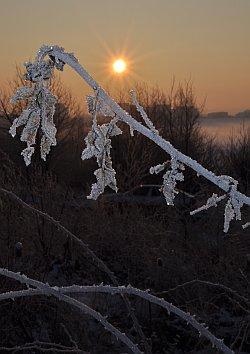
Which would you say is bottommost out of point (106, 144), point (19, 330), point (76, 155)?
point (19, 330)

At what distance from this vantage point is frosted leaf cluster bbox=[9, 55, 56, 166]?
85cm

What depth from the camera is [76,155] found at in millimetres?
32656

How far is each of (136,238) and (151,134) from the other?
8577mm

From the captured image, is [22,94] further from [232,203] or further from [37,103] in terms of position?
[232,203]

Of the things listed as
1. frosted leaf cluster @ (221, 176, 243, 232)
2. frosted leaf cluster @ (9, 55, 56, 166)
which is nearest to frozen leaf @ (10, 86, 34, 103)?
frosted leaf cluster @ (9, 55, 56, 166)

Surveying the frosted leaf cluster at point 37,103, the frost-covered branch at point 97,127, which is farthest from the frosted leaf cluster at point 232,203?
the frosted leaf cluster at point 37,103

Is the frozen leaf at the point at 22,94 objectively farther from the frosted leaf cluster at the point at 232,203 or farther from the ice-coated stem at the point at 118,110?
the frosted leaf cluster at the point at 232,203

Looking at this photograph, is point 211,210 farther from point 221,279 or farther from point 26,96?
point 26,96

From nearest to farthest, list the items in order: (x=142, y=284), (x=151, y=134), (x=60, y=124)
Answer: (x=151, y=134), (x=142, y=284), (x=60, y=124)

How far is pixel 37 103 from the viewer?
86cm

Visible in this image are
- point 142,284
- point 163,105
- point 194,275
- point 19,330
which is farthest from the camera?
point 163,105

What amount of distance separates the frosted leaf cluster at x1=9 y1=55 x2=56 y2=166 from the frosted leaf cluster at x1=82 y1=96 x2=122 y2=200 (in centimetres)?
6

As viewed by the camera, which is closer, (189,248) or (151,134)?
(151,134)

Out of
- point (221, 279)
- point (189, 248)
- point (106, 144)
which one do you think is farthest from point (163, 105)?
point (106, 144)
